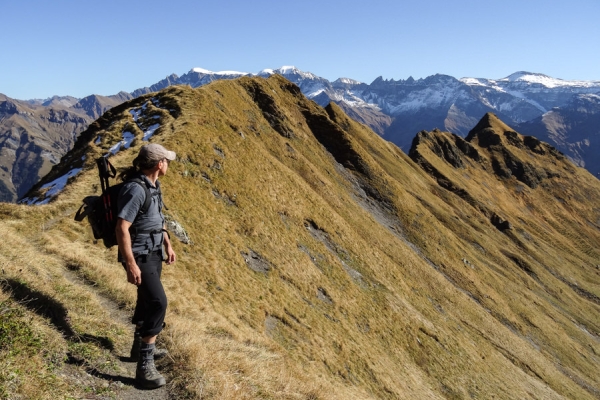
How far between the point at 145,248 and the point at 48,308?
289cm

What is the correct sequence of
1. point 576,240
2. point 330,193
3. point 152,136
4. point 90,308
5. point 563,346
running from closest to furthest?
point 90,308 → point 152,136 → point 330,193 → point 563,346 → point 576,240

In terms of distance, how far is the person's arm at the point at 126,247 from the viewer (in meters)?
6.79

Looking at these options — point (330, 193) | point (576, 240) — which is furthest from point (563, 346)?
point (576, 240)

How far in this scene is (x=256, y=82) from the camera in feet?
229

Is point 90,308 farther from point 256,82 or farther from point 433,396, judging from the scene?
point 256,82

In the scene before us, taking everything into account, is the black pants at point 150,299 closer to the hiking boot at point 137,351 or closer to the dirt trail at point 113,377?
the hiking boot at point 137,351

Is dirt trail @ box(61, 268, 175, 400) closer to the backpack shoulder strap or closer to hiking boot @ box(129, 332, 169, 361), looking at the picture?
hiking boot @ box(129, 332, 169, 361)

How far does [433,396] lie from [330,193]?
3142cm

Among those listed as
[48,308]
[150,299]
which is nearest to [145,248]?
[150,299]

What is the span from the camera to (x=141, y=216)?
741 cm

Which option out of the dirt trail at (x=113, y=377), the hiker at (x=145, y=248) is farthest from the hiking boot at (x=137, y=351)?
the dirt trail at (x=113, y=377)

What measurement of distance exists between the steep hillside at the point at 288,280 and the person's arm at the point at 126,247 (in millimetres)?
2007

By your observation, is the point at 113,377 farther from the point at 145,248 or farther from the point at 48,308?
the point at 145,248

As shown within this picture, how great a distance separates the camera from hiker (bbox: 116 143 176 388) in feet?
22.6
